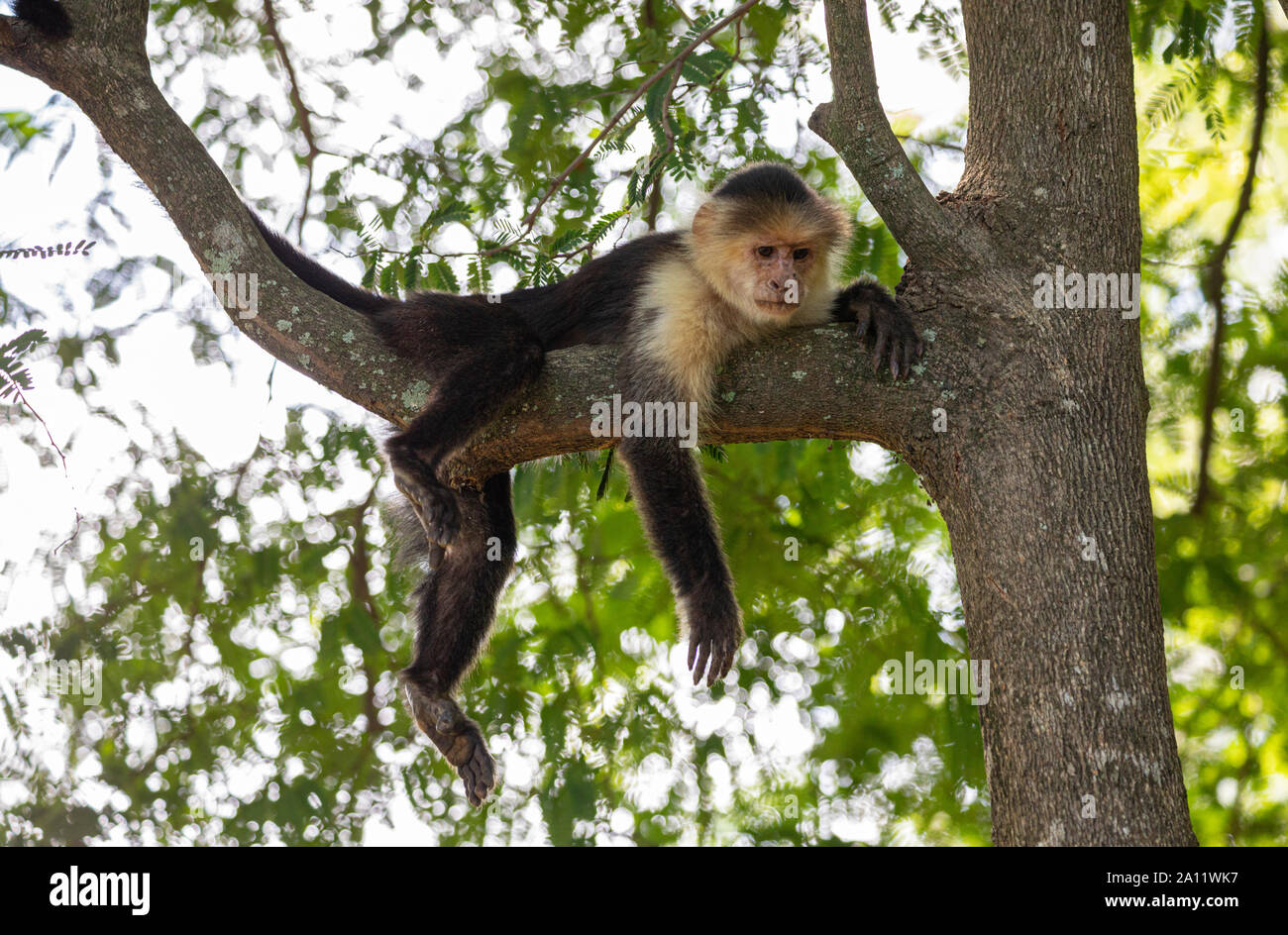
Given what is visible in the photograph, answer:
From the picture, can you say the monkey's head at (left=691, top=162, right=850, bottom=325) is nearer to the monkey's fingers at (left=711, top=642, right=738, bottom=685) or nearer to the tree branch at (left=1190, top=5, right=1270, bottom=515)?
the monkey's fingers at (left=711, top=642, right=738, bottom=685)

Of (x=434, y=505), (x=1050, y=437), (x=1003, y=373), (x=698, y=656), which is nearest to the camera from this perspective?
(x=1050, y=437)

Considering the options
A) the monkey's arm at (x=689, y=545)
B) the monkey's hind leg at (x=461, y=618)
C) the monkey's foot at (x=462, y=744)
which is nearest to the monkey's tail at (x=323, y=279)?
the monkey's hind leg at (x=461, y=618)

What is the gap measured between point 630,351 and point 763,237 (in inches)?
39.7

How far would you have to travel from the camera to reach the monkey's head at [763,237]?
523 cm

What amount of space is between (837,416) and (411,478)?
1.72 metres

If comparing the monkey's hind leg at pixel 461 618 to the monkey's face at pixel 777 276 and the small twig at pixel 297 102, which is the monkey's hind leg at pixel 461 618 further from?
the small twig at pixel 297 102

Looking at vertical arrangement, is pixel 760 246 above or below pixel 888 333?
above

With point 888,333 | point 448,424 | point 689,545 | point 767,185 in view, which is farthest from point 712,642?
point 767,185

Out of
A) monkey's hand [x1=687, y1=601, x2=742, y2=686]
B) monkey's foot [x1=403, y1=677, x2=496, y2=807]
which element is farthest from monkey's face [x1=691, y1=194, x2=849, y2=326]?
monkey's foot [x1=403, y1=677, x2=496, y2=807]

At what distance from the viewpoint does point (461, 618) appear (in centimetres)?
534

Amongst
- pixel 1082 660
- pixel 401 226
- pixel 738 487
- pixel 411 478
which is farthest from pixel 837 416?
pixel 401 226

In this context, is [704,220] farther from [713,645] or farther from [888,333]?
[713,645]

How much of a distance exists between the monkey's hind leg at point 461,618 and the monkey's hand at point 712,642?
1.00 meters

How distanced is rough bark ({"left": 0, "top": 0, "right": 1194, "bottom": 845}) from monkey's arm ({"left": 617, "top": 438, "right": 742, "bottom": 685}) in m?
0.41
